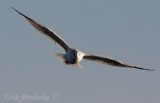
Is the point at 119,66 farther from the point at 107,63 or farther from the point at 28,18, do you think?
the point at 28,18

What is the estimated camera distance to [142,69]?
18.4m

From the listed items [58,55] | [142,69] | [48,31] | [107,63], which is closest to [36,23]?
[48,31]

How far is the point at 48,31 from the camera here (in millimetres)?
19078

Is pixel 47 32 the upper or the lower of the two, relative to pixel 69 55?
upper

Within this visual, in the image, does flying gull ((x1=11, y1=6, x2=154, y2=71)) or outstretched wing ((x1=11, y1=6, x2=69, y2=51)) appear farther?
outstretched wing ((x1=11, y1=6, x2=69, y2=51))

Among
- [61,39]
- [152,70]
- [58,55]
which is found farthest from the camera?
[61,39]

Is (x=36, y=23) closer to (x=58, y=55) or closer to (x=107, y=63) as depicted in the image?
(x=58, y=55)

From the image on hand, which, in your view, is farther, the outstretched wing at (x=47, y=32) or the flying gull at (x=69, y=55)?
the outstretched wing at (x=47, y=32)

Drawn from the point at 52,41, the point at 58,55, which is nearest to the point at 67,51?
the point at 58,55

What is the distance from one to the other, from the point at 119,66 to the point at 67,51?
3350 millimetres

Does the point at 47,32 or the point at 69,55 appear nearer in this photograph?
the point at 69,55

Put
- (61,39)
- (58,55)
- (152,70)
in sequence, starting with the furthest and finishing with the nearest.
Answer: (61,39), (58,55), (152,70)

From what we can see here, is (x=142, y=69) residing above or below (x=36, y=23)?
below

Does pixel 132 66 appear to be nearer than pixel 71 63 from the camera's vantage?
No
